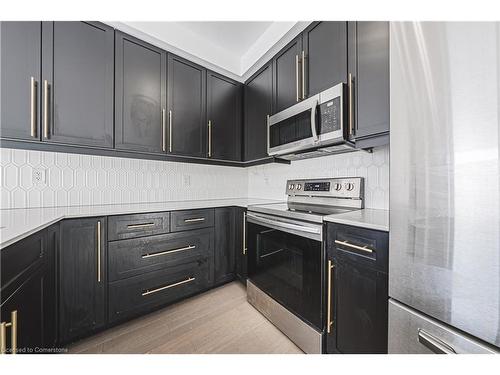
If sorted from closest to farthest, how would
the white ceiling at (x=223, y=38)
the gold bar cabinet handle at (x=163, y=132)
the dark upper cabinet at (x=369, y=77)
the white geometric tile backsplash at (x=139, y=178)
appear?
1. the dark upper cabinet at (x=369, y=77)
2. the white geometric tile backsplash at (x=139, y=178)
3. the white ceiling at (x=223, y=38)
4. the gold bar cabinet handle at (x=163, y=132)

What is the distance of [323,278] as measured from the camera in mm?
1192

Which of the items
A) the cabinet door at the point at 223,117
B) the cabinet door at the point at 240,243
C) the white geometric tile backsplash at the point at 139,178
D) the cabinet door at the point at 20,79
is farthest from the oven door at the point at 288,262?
the cabinet door at the point at 20,79

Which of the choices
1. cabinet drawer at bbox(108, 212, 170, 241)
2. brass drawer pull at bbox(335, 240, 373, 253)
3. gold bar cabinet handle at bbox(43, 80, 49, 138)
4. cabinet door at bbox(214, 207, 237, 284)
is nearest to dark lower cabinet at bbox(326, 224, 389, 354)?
brass drawer pull at bbox(335, 240, 373, 253)

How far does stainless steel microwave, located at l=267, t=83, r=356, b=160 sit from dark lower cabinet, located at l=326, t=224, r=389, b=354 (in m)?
0.63

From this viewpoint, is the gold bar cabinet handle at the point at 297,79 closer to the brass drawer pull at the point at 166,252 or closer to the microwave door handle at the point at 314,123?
the microwave door handle at the point at 314,123

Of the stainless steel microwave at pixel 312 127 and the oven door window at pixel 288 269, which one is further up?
the stainless steel microwave at pixel 312 127

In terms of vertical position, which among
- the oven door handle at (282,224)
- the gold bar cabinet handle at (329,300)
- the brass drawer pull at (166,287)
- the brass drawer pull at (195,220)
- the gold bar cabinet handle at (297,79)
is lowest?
the brass drawer pull at (166,287)

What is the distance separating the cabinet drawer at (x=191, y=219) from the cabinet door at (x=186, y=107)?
1.98ft

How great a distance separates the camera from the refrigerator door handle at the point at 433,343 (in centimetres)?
65

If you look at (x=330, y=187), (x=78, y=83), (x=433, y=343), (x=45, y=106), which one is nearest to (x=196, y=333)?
(x=433, y=343)

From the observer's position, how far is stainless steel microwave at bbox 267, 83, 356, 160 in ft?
4.36

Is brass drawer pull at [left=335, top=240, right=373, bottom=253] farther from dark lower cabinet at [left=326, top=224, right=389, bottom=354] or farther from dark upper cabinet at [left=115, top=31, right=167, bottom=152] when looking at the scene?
dark upper cabinet at [left=115, top=31, right=167, bottom=152]

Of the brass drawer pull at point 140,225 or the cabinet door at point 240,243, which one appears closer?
the brass drawer pull at point 140,225
